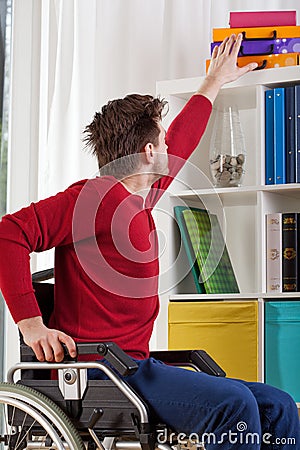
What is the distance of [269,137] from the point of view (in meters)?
2.56

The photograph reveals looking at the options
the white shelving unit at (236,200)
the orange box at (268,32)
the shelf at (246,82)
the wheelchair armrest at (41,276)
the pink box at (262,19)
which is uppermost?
the pink box at (262,19)

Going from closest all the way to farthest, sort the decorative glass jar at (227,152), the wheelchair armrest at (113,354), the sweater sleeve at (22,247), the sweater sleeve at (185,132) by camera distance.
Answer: the wheelchair armrest at (113,354), the sweater sleeve at (22,247), the sweater sleeve at (185,132), the decorative glass jar at (227,152)

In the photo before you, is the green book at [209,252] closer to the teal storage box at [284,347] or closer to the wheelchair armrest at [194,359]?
the teal storage box at [284,347]

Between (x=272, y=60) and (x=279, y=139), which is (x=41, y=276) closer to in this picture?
(x=279, y=139)

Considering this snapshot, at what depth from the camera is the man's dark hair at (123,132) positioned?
195 cm

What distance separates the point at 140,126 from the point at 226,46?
74 centimetres

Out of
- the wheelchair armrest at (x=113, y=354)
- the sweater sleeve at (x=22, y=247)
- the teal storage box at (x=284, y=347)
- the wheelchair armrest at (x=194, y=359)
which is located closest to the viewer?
the wheelchair armrest at (x=113, y=354)

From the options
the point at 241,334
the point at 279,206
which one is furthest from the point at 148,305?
the point at 279,206

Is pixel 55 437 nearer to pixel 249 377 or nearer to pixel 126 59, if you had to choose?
pixel 249 377

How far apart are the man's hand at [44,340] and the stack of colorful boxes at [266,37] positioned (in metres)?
1.27

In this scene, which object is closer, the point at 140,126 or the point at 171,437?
the point at 171,437

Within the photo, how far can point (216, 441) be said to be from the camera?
1578 millimetres

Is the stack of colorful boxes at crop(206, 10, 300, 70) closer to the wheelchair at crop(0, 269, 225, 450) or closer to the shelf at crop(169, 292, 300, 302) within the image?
the shelf at crop(169, 292, 300, 302)

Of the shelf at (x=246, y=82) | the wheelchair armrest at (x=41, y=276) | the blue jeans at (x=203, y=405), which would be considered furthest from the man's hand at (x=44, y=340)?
the shelf at (x=246, y=82)
